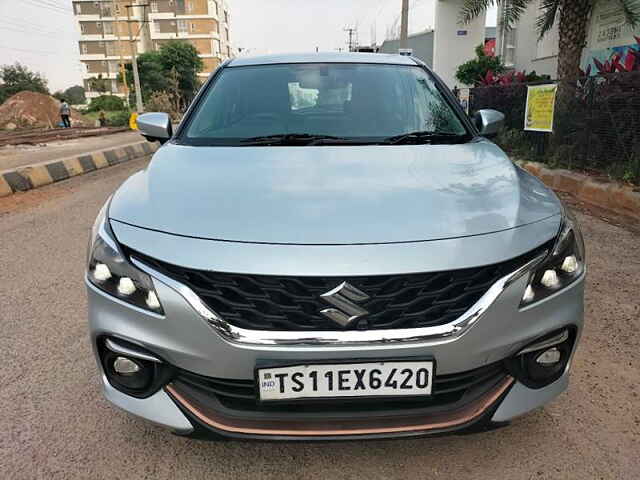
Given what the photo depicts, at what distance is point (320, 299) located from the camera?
1.47m

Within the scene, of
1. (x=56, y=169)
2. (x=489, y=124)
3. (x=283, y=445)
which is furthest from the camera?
(x=56, y=169)

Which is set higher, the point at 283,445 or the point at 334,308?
the point at 334,308

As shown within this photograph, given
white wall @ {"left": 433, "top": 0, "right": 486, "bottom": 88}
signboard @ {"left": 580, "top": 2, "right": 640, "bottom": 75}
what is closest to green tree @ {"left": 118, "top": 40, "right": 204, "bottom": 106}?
white wall @ {"left": 433, "top": 0, "right": 486, "bottom": 88}

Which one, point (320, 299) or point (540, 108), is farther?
point (540, 108)

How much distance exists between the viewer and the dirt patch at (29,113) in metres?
30.0

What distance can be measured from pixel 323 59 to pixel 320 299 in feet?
6.50

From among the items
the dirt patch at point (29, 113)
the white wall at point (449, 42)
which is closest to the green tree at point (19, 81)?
the dirt patch at point (29, 113)

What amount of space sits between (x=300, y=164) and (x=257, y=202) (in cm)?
43

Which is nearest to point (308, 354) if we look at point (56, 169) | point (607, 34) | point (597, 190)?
point (597, 190)

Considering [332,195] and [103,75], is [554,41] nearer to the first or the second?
[332,195]

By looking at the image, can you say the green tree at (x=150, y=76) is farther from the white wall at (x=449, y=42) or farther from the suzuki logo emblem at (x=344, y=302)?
the suzuki logo emblem at (x=344, y=302)

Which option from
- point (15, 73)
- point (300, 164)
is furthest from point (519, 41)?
point (15, 73)

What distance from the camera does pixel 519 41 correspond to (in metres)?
18.8

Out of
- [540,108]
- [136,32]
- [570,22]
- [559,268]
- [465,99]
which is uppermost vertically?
[136,32]
